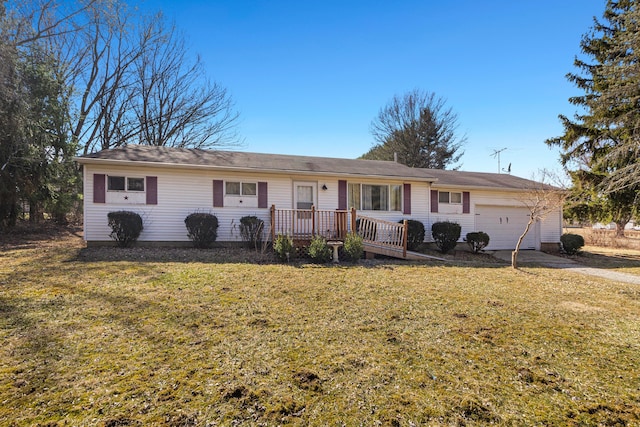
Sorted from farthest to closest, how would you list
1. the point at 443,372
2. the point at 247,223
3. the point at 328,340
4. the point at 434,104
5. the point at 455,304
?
the point at 434,104 → the point at 247,223 → the point at 455,304 → the point at 328,340 → the point at 443,372

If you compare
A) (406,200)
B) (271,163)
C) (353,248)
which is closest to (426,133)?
(406,200)

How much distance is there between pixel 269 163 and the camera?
12.0 m

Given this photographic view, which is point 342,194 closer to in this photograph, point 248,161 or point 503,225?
point 248,161

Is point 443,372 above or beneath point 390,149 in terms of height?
beneath

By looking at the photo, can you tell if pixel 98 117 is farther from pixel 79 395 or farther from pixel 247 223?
pixel 79 395

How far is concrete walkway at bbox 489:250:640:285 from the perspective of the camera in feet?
26.6

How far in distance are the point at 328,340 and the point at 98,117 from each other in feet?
73.5

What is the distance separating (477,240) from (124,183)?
1325cm

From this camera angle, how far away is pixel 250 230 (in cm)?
1055

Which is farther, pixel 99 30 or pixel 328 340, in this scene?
pixel 99 30

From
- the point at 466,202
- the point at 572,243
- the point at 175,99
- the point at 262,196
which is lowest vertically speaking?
the point at 572,243

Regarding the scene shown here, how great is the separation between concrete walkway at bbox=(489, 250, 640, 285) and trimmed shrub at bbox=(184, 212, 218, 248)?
10461 mm

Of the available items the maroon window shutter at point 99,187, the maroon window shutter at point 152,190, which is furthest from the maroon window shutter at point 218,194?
the maroon window shutter at point 99,187

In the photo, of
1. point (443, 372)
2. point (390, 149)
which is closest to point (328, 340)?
point (443, 372)
